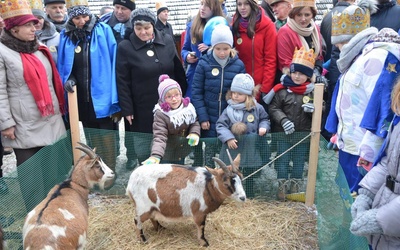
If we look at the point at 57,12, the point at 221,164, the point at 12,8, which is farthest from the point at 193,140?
the point at 57,12

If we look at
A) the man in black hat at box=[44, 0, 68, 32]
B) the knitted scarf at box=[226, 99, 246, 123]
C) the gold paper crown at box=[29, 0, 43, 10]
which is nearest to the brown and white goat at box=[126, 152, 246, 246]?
the knitted scarf at box=[226, 99, 246, 123]

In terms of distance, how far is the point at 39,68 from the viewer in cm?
404

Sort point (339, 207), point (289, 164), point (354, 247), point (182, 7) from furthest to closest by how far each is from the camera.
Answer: point (182, 7)
point (289, 164)
point (339, 207)
point (354, 247)

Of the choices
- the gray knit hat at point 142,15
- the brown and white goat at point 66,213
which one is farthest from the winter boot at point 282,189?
the gray knit hat at point 142,15

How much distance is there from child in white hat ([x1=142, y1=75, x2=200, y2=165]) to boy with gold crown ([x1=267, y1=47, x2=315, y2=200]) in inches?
38.5

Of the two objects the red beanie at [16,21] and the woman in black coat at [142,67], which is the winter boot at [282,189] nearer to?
the woman in black coat at [142,67]

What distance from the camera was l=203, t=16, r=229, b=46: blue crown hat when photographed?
4.58m

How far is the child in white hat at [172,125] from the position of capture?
412 cm

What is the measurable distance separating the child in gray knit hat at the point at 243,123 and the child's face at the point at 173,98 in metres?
0.53

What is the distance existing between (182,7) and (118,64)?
32.2 feet

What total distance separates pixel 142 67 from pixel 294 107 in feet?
6.20

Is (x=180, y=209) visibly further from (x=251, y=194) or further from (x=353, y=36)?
(x=353, y=36)

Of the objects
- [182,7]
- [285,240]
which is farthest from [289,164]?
[182,7]

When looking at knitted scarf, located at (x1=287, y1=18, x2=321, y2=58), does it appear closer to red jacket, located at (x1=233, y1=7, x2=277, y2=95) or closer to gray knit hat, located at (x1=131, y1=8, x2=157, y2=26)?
red jacket, located at (x1=233, y1=7, x2=277, y2=95)
